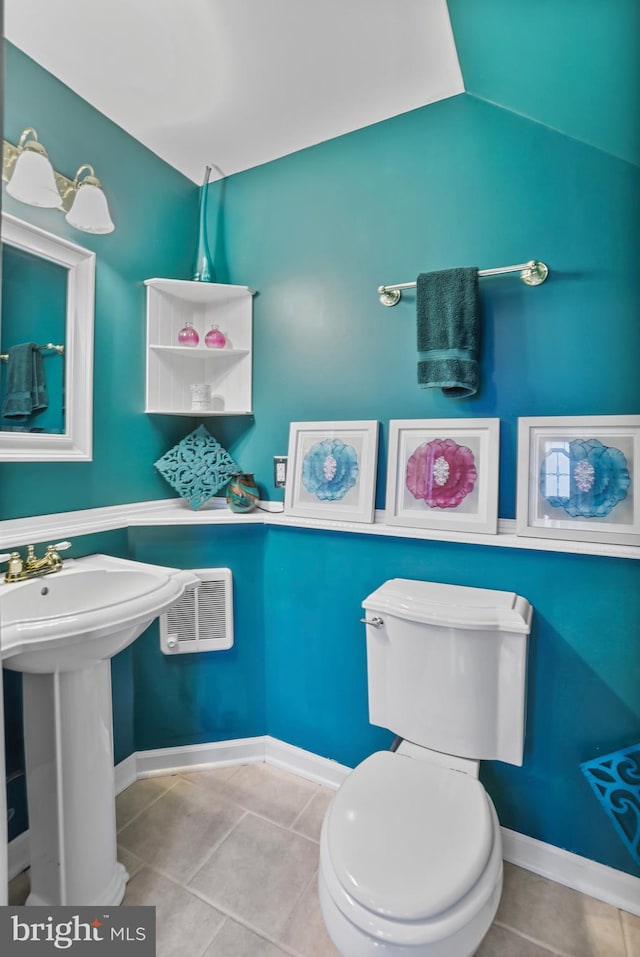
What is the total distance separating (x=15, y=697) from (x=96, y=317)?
125cm

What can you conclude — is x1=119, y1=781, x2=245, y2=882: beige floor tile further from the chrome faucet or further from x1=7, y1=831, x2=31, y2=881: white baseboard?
the chrome faucet

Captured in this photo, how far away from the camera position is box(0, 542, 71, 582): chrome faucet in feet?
4.06

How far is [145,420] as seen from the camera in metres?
1.83

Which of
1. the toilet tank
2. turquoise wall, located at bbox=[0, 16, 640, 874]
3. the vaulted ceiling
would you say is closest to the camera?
the vaulted ceiling

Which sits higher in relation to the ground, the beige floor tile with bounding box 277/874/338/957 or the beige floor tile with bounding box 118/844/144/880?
the beige floor tile with bounding box 118/844/144/880

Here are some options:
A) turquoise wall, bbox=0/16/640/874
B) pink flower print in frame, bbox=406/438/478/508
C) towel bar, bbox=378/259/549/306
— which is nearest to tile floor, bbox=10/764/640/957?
turquoise wall, bbox=0/16/640/874

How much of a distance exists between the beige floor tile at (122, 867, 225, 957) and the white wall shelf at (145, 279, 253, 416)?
153cm

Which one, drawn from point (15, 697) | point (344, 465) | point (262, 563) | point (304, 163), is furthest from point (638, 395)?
point (15, 697)

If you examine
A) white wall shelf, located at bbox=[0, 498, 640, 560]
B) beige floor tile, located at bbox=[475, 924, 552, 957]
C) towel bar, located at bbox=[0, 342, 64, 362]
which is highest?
towel bar, located at bbox=[0, 342, 64, 362]

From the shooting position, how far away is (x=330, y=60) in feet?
4.59

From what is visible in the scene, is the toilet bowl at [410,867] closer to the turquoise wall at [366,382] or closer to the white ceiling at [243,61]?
the turquoise wall at [366,382]

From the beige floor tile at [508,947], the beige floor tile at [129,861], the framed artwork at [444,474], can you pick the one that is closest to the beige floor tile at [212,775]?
the beige floor tile at [129,861]

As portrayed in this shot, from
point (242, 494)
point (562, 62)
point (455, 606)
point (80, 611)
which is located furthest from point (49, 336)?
point (562, 62)

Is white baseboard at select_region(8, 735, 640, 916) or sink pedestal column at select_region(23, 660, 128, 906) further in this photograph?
white baseboard at select_region(8, 735, 640, 916)
